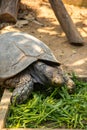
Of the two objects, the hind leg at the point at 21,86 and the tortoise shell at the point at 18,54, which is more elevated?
the tortoise shell at the point at 18,54

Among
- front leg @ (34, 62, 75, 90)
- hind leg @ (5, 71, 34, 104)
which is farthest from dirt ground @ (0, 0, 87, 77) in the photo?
hind leg @ (5, 71, 34, 104)

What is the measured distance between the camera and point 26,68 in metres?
4.31

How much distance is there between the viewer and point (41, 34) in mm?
7121

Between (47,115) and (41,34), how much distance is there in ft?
11.5

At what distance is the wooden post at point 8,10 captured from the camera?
6919mm

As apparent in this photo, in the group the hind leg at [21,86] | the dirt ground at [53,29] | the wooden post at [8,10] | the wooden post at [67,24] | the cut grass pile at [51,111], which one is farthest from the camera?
the wooden post at [8,10]

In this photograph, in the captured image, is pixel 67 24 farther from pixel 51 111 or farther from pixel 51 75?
pixel 51 111

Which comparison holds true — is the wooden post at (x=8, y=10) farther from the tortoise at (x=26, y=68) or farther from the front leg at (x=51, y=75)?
the front leg at (x=51, y=75)

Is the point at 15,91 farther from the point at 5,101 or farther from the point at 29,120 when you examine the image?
the point at 29,120

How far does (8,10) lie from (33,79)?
2.99 meters

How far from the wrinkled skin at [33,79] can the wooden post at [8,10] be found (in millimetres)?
2847

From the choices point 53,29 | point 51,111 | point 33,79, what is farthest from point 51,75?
point 53,29

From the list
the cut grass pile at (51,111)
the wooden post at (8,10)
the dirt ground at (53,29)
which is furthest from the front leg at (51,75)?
the wooden post at (8,10)

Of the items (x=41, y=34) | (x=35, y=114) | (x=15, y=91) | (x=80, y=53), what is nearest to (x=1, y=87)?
(x=15, y=91)
